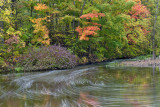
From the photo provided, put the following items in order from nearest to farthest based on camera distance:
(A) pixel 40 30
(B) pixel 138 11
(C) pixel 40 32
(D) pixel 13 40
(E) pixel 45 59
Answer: (D) pixel 13 40, (E) pixel 45 59, (A) pixel 40 30, (C) pixel 40 32, (B) pixel 138 11

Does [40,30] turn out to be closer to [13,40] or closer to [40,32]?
[40,32]

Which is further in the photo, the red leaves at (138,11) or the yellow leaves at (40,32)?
the red leaves at (138,11)

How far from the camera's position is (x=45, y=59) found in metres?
17.1

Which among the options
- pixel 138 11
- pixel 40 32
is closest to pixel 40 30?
pixel 40 32

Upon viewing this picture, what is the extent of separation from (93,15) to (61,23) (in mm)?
5607

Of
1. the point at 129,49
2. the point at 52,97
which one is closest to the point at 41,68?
the point at 52,97

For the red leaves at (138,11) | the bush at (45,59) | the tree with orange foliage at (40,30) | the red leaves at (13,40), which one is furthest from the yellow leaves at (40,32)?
the red leaves at (138,11)

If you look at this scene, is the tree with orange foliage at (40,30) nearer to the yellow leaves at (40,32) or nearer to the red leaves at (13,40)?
the yellow leaves at (40,32)

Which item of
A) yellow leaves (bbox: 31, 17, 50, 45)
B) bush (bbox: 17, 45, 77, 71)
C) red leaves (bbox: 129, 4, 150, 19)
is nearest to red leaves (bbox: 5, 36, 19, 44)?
bush (bbox: 17, 45, 77, 71)

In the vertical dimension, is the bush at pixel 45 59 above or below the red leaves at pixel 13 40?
below

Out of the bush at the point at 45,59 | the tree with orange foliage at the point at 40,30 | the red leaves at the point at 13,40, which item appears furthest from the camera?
the tree with orange foliage at the point at 40,30

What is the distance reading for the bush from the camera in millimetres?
16891

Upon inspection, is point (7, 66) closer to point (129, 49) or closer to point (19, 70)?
point (19, 70)

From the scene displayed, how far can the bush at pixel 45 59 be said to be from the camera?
16.9 meters
